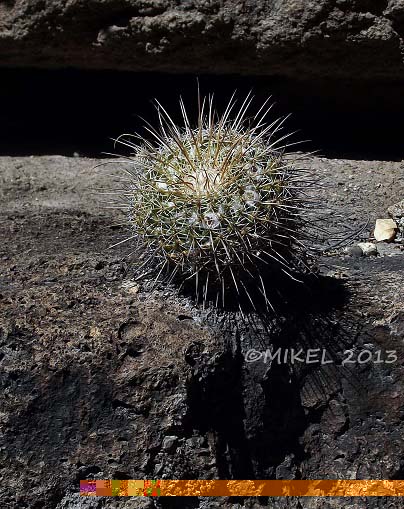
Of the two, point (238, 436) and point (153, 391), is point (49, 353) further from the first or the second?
point (238, 436)

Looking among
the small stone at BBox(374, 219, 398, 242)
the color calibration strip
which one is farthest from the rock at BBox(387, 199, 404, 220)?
the color calibration strip

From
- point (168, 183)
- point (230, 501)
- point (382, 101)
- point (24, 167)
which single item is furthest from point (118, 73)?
point (230, 501)

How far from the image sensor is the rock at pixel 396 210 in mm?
3928

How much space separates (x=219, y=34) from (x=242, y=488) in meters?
2.63

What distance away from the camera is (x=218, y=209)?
2875 millimetres

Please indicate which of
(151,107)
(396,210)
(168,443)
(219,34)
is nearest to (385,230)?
(396,210)

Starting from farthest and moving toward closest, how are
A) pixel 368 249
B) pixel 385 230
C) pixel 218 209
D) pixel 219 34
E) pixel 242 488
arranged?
pixel 219 34 < pixel 385 230 < pixel 368 249 < pixel 242 488 < pixel 218 209

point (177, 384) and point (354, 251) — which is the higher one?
point (354, 251)

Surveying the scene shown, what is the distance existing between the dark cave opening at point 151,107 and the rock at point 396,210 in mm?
914

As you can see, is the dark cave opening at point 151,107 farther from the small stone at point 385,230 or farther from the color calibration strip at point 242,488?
the color calibration strip at point 242,488

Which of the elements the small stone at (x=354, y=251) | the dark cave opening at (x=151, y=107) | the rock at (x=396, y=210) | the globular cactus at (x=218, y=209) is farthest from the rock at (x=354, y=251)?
the dark cave opening at (x=151, y=107)

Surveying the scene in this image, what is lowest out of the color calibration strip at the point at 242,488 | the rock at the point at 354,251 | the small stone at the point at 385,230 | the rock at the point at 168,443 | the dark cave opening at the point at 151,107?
the color calibration strip at the point at 242,488

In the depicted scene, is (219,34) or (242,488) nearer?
Answer: (242,488)

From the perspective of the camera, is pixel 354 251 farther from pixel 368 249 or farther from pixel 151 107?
pixel 151 107
